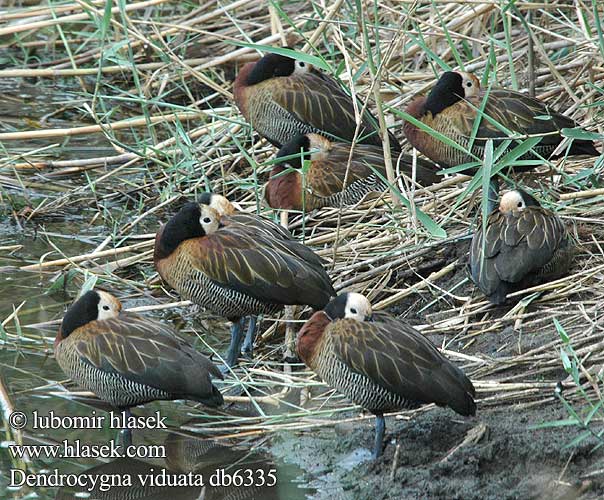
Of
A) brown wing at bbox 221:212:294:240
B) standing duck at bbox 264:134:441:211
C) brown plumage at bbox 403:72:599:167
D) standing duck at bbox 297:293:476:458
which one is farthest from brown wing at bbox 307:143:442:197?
standing duck at bbox 297:293:476:458

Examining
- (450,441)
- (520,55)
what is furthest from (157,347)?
(520,55)

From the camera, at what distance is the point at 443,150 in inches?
282

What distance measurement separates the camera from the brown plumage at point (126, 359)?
5.43m

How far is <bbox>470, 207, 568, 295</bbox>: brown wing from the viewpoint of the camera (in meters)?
6.14

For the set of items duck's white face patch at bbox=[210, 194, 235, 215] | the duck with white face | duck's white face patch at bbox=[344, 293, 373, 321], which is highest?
the duck with white face

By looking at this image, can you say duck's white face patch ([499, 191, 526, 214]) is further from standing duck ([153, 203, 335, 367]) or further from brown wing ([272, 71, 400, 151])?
brown wing ([272, 71, 400, 151])

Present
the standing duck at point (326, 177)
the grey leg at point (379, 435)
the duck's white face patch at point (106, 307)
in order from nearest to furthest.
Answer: the grey leg at point (379, 435), the duck's white face patch at point (106, 307), the standing duck at point (326, 177)

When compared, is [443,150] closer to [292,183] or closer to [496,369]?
[292,183]

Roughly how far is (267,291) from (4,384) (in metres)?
1.43

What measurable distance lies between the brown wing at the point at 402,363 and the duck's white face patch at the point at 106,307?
111 centimetres

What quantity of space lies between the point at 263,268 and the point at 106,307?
3.02 feet

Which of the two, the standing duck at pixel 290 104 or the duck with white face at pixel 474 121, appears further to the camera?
the standing duck at pixel 290 104

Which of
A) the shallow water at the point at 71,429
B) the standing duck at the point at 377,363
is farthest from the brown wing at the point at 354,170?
the standing duck at the point at 377,363

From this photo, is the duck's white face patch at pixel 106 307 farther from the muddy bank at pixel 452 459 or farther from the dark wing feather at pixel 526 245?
the dark wing feather at pixel 526 245
